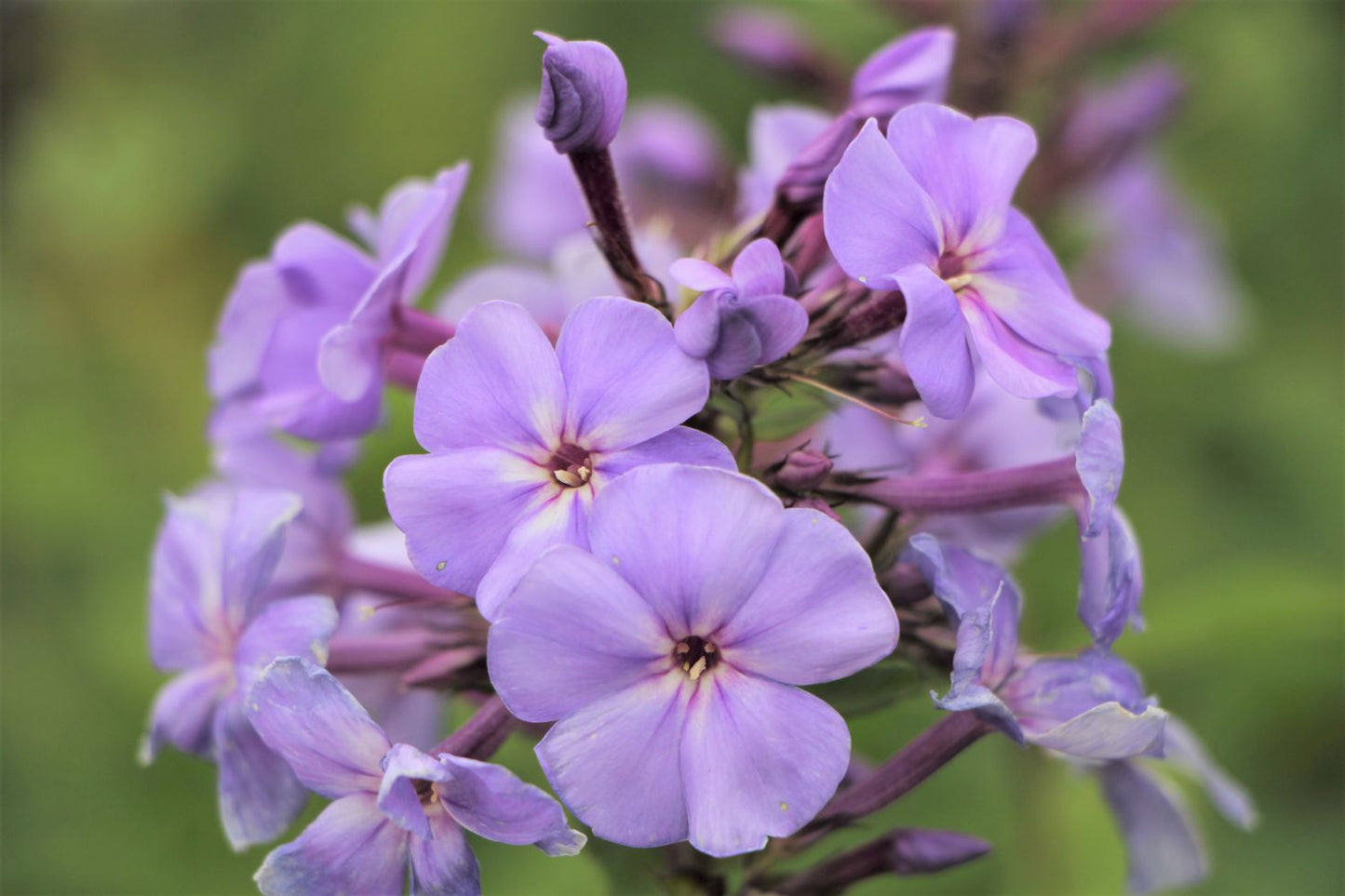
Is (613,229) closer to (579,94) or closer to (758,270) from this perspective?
(579,94)

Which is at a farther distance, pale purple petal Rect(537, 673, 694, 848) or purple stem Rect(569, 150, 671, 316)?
purple stem Rect(569, 150, 671, 316)

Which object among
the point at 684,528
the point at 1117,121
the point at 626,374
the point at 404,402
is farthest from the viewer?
the point at 1117,121

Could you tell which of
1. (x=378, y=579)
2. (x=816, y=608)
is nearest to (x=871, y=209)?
(x=816, y=608)

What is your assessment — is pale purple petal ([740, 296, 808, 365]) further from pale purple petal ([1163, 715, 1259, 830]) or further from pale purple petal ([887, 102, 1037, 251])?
pale purple petal ([1163, 715, 1259, 830])

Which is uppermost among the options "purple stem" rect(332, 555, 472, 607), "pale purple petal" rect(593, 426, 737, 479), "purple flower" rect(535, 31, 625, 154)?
"purple flower" rect(535, 31, 625, 154)

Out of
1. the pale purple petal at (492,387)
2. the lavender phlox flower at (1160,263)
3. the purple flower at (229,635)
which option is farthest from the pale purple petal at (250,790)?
the lavender phlox flower at (1160,263)

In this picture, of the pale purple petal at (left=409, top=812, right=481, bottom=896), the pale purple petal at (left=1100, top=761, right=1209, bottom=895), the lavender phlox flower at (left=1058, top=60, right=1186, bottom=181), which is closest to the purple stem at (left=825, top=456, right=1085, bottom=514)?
the pale purple petal at (left=1100, top=761, right=1209, bottom=895)

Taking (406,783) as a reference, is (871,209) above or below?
above
